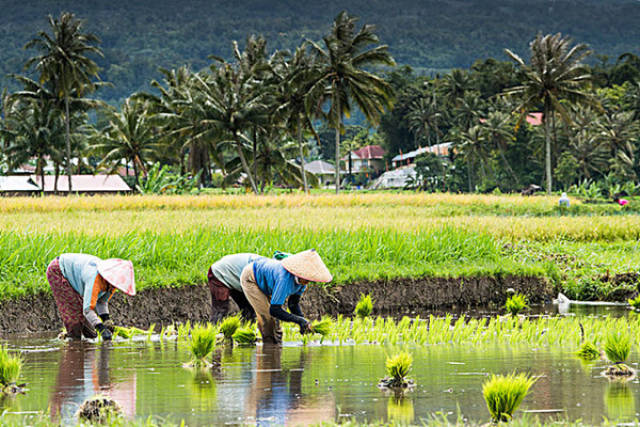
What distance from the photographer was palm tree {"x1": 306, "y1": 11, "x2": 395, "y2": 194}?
4828cm

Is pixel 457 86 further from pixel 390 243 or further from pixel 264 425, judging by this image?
pixel 264 425

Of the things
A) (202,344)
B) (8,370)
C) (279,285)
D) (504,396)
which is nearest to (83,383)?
(8,370)

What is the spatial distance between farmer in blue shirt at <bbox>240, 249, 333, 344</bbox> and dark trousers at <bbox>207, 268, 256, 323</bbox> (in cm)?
96

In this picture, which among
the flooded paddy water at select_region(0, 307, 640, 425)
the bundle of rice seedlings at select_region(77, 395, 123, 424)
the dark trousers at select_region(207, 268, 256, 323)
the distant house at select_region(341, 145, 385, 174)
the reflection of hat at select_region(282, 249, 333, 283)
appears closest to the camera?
the bundle of rice seedlings at select_region(77, 395, 123, 424)

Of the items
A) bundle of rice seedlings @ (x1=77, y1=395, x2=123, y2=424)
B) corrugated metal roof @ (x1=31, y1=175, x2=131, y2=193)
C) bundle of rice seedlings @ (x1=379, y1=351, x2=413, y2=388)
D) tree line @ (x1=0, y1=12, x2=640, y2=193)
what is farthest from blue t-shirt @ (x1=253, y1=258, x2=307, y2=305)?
corrugated metal roof @ (x1=31, y1=175, x2=131, y2=193)

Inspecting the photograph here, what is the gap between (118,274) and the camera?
9.10 meters

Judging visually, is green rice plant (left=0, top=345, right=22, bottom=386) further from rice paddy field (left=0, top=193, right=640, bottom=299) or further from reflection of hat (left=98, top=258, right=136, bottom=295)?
rice paddy field (left=0, top=193, right=640, bottom=299)

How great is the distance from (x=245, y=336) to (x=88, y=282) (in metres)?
1.70

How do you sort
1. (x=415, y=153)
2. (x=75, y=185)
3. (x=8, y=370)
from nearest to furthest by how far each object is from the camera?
(x=8, y=370), (x=75, y=185), (x=415, y=153)

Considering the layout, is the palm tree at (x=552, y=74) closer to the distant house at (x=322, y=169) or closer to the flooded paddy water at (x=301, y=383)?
the flooded paddy water at (x=301, y=383)

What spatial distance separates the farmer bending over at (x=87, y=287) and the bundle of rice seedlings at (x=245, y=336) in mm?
1203

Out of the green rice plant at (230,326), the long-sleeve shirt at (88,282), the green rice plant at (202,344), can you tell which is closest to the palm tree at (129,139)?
the long-sleeve shirt at (88,282)

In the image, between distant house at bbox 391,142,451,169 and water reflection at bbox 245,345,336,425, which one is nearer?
water reflection at bbox 245,345,336,425

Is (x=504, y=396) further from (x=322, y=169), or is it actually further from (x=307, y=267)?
(x=322, y=169)
